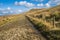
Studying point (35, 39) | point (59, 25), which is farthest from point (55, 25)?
point (35, 39)

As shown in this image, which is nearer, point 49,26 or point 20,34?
point 20,34

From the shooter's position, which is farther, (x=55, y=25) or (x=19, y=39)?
(x=55, y=25)

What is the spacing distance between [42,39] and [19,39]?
2.02m

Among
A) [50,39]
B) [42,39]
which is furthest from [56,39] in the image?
[42,39]

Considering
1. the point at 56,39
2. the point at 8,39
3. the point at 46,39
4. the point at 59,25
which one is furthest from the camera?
the point at 59,25

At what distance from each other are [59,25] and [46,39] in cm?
750

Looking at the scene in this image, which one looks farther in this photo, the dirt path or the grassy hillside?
the dirt path

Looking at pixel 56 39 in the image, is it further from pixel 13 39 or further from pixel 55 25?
pixel 55 25

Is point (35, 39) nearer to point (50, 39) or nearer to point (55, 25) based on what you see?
point (50, 39)

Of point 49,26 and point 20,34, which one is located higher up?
point 49,26

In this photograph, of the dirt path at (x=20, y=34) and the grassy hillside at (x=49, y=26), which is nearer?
the grassy hillside at (x=49, y=26)

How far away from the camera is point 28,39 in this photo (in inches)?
631

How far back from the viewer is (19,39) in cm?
1617

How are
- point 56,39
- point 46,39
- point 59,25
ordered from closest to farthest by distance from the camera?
point 56,39 → point 46,39 → point 59,25
